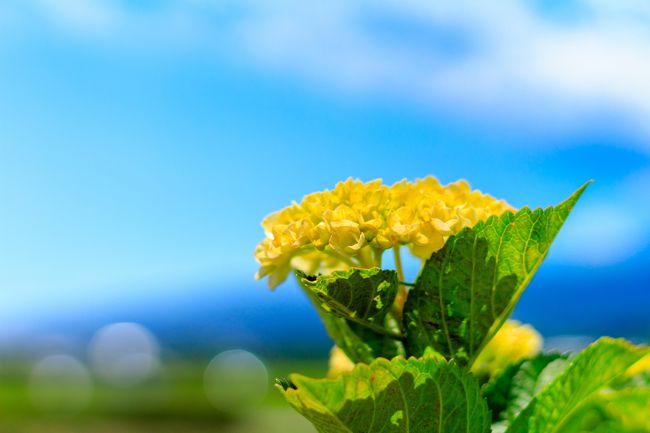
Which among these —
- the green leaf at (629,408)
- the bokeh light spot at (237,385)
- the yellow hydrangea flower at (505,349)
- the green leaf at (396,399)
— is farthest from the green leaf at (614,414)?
the bokeh light spot at (237,385)

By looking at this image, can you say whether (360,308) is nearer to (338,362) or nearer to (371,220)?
(371,220)

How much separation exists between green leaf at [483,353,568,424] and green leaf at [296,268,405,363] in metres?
0.16

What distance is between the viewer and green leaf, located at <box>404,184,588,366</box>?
861mm

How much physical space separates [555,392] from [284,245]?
1.19ft

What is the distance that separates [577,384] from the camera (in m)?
0.74

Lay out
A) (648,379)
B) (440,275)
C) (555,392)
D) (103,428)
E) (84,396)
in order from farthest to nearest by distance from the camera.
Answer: (84,396) → (103,428) → (440,275) → (555,392) → (648,379)

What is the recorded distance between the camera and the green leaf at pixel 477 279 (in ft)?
2.83

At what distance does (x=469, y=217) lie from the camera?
92 centimetres

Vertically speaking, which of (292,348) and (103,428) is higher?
(292,348)

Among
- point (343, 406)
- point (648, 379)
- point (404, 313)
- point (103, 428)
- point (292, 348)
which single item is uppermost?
point (292, 348)

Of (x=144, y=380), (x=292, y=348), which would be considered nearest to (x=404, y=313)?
(x=144, y=380)

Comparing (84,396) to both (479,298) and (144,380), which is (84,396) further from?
(479,298)

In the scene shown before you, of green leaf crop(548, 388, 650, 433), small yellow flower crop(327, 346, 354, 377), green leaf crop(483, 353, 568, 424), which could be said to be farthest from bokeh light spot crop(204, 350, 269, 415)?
green leaf crop(548, 388, 650, 433)

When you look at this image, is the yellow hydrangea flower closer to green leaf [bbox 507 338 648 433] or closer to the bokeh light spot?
green leaf [bbox 507 338 648 433]
